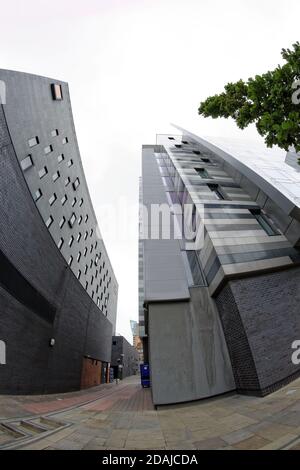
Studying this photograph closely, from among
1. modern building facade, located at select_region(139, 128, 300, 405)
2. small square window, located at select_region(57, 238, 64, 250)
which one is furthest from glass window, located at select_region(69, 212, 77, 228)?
modern building facade, located at select_region(139, 128, 300, 405)

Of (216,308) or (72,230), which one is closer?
(216,308)

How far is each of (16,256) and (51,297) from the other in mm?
5459

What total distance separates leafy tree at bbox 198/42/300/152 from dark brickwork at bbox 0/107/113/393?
13.4 metres

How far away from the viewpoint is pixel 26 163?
1694cm

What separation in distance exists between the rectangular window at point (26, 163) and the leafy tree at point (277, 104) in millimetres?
15795

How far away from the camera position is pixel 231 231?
510 inches

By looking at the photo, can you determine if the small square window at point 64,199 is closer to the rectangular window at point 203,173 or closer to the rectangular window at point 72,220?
the rectangular window at point 72,220

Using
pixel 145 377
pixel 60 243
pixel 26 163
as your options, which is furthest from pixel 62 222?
pixel 145 377

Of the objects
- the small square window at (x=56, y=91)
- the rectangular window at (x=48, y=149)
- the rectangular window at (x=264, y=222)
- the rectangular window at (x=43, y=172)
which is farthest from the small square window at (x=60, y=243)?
the rectangular window at (x=264, y=222)

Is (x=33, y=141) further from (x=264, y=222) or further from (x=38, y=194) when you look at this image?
(x=264, y=222)

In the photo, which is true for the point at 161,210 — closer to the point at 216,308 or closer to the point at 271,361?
the point at 216,308

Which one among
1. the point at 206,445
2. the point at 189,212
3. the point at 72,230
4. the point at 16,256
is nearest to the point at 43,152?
the point at 72,230

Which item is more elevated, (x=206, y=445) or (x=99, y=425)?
(x=206, y=445)

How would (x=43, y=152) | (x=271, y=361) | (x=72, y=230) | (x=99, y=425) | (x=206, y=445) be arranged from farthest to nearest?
1. (x=72, y=230)
2. (x=43, y=152)
3. (x=271, y=361)
4. (x=99, y=425)
5. (x=206, y=445)
